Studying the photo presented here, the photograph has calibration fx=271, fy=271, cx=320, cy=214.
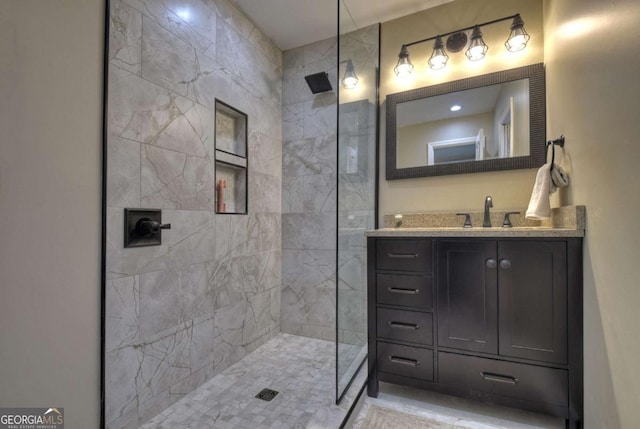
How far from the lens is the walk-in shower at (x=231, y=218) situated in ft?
4.21

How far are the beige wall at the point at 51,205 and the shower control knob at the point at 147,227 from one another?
0.20 metres

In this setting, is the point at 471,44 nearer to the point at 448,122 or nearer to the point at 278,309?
the point at 448,122

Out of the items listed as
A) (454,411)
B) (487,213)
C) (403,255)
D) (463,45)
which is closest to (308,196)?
(403,255)

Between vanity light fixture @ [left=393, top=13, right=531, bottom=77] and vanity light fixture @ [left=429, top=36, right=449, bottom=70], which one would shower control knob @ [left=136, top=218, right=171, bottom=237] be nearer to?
vanity light fixture @ [left=393, top=13, right=531, bottom=77]

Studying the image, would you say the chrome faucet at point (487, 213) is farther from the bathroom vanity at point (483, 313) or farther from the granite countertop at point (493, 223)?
the bathroom vanity at point (483, 313)

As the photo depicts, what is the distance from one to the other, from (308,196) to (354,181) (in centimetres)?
68

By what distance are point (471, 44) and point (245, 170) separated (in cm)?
187

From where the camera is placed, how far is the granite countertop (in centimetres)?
124

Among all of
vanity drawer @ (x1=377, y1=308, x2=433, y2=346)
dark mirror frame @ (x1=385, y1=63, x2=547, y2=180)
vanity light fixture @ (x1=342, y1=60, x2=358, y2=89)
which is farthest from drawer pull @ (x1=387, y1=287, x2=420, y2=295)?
vanity light fixture @ (x1=342, y1=60, x2=358, y2=89)

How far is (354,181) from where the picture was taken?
6.11 ft

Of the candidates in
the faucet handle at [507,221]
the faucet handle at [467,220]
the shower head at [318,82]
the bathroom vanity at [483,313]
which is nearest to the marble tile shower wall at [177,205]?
the shower head at [318,82]

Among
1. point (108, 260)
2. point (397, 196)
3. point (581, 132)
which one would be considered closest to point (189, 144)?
point (108, 260)

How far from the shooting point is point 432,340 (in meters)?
1.46

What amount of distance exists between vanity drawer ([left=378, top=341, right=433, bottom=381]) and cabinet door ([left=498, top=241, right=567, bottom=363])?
1.21 feet
